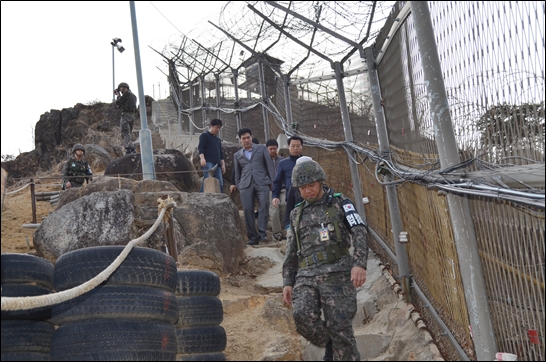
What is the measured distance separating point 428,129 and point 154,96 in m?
44.6

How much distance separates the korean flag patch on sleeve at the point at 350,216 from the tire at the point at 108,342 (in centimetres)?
167

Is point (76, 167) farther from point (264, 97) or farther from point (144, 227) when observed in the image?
point (144, 227)

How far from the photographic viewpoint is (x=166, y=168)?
47.2ft

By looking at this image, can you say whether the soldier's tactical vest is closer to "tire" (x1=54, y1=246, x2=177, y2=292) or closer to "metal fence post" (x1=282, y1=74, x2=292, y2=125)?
"tire" (x1=54, y1=246, x2=177, y2=292)

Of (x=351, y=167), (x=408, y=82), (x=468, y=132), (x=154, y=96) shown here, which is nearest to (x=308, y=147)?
(x=351, y=167)

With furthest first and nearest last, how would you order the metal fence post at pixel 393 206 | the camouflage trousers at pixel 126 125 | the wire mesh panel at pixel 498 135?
the camouflage trousers at pixel 126 125 → the metal fence post at pixel 393 206 → the wire mesh panel at pixel 498 135

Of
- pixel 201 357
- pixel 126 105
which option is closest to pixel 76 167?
pixel 126 105

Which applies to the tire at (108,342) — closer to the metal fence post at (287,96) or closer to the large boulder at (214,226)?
the large boulder at (214,226)

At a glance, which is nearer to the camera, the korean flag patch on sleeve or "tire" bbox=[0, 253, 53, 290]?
"tire" bbox=[0, 253, 53, 290]

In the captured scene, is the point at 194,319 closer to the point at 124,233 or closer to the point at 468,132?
the point at 468,132

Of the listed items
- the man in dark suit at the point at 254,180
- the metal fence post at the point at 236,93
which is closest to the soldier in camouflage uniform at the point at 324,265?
the man in dark suit at the point at 254,180

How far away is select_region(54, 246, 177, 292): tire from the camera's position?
165 inches

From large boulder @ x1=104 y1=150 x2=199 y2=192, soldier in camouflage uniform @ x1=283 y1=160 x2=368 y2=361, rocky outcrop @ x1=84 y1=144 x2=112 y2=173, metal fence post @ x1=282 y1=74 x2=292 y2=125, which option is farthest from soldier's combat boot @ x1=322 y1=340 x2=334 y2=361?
rocky outcrop @ x1=84 y1=144 x2=112 y2=173

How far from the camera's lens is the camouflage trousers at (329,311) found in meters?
4.64
